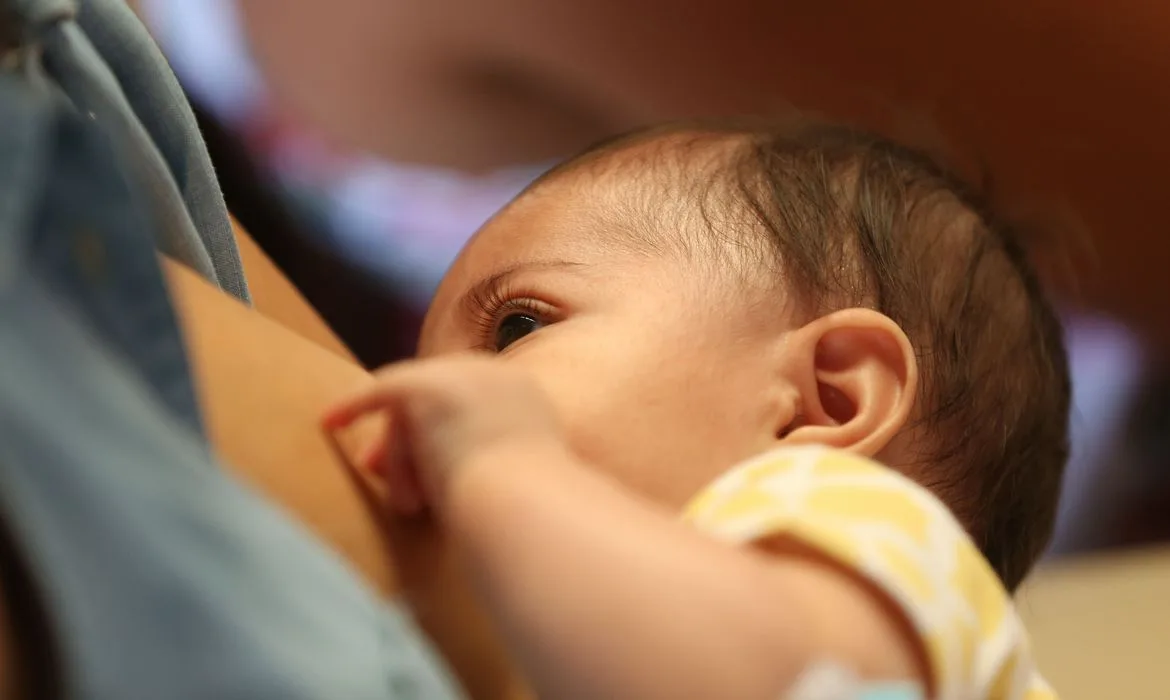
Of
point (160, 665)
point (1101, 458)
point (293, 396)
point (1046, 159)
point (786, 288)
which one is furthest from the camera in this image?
point (1101, 458)

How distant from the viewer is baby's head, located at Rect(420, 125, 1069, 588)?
1.99 feet

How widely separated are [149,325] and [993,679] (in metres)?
0.36

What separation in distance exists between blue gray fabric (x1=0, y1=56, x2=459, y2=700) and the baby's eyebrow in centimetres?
33

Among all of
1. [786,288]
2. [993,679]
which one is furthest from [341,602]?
[786,288]

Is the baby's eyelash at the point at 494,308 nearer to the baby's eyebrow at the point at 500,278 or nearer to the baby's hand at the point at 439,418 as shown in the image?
the baby's eyebrow at the point at 500,278

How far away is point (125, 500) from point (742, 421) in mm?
365

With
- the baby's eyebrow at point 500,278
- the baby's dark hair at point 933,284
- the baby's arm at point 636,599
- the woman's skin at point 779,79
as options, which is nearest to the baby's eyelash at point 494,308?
the baby's eyebrow at point 500,278

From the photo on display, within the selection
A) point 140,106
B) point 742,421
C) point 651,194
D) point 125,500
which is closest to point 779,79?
point 651,194

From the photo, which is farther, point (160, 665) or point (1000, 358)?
point (1000, 358)

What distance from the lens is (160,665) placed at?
32 centimetres

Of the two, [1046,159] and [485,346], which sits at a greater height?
[1046,159]

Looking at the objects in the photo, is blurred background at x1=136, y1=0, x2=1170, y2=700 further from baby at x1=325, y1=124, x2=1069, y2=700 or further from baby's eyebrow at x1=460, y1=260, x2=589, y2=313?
baby's eyebrow at x1=460, y1=260, x2=589, y2=313

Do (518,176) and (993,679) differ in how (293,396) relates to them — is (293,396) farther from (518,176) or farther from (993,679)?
(518,176)

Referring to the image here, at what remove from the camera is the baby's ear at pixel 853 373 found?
24.6 inches
